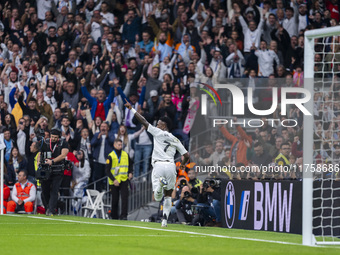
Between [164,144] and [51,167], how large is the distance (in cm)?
457

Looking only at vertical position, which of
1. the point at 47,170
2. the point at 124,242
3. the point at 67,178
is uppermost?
the point at 47,170

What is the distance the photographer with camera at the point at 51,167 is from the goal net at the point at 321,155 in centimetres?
660

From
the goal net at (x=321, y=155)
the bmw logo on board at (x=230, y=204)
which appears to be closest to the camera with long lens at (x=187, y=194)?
the bmw logo on board at (x=230, y=204)

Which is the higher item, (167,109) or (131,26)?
A: (131,26)

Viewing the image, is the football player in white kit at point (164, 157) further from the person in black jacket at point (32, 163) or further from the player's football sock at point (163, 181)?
the person in black jacket at point (32, 163)

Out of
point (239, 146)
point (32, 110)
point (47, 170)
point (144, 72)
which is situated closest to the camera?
point (239, 146)

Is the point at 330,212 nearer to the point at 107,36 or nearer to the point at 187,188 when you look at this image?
the point at 187,188

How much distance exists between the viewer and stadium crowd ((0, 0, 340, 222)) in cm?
1903

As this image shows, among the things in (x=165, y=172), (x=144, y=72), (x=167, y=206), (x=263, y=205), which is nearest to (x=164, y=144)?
(x=165, y=172)

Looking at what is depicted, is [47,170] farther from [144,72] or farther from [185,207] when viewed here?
[144,72]

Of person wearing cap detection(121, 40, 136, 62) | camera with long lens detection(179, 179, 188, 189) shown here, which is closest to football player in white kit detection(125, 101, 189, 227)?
camera with long lens detection(179, 179, 188, 189)

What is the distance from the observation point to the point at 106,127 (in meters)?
19.9

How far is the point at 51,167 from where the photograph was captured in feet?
60.0

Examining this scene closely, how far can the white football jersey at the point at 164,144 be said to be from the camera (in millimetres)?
14656
